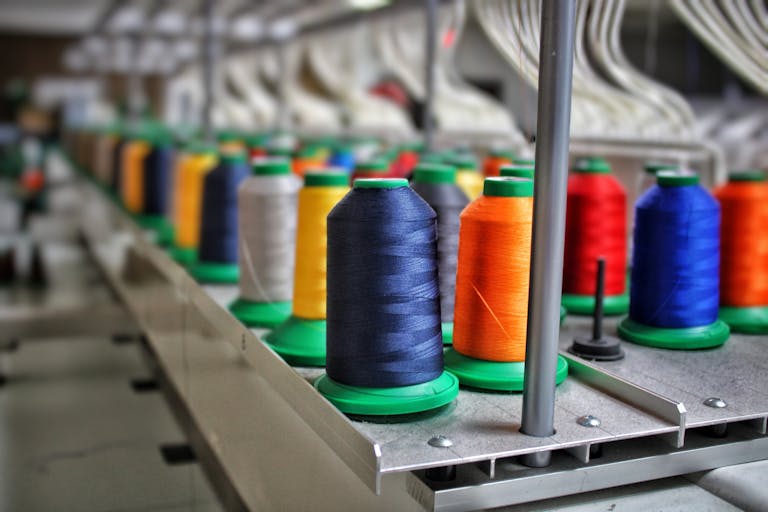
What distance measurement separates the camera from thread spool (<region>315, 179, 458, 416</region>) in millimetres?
890

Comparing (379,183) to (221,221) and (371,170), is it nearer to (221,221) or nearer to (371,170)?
(371,170)

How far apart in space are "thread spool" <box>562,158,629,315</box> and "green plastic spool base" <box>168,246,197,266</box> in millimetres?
893

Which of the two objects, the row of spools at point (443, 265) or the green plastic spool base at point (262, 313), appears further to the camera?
the green plastic spool base at point (262, 313)

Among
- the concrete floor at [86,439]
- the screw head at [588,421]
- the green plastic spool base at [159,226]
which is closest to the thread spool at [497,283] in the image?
Result: the screw head at [588,421]

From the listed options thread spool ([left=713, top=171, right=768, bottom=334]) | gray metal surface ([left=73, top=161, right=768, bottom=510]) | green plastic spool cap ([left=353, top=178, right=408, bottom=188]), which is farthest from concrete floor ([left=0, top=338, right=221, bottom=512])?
thread spool ([left=713, top=171, right=768, bottom=334])

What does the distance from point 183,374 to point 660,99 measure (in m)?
1.45

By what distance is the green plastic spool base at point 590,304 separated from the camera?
133 centimetres

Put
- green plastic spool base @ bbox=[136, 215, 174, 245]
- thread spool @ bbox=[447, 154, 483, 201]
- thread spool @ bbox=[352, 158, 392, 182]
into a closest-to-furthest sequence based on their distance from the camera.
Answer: thread spool @ bbox=[447, 154, 483, 201]
thread spool @ bbox=[352, 158, 392, 182]
green plastic spool base @ bbox=[136, 215, 174, 245]

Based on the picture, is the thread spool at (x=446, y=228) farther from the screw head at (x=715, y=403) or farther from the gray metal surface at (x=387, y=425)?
the screw head at (x=715, y=403)

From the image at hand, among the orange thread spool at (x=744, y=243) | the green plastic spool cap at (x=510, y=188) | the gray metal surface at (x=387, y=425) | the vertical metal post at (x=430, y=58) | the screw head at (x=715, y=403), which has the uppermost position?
the vertical metal post at (x=430, y=58)

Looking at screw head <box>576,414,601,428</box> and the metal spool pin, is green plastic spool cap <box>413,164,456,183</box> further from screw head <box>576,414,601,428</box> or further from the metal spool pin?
screw head <box>576,414,601,428</box>

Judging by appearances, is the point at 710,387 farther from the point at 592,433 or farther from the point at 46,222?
the point at 46,222

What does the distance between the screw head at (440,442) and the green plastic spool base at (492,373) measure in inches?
6.7

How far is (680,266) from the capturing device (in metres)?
1.13
